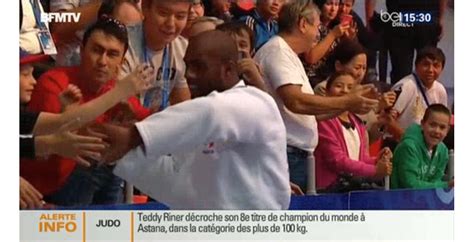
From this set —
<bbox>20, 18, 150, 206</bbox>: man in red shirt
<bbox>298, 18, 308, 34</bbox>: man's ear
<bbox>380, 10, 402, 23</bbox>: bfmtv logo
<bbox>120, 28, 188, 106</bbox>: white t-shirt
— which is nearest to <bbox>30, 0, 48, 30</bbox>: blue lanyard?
<bbox>20, 18, 150, 206</bbox>: man in red shirt

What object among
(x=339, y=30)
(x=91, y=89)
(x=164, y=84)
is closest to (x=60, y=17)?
(x=91, y=89)

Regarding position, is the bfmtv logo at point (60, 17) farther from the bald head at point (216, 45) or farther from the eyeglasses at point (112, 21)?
the bald head at point (216, 45)

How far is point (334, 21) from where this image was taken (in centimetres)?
200

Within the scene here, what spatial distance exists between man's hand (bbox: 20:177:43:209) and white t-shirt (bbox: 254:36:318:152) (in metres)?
0.79

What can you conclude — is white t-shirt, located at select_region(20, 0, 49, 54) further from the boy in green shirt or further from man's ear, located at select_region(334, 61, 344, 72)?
the boy in green shirt

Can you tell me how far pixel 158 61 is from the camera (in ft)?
6.54

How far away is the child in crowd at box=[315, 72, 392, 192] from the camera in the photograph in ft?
6.58

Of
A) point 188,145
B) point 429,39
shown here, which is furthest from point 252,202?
point 429,39

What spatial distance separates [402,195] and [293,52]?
55cm

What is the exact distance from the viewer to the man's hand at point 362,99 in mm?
2008

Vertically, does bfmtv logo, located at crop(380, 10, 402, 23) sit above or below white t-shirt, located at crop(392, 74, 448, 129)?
above

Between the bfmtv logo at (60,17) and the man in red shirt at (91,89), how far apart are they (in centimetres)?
6

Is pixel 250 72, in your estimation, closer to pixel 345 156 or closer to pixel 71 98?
pixel 345 156

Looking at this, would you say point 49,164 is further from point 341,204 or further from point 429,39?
point 429,39
